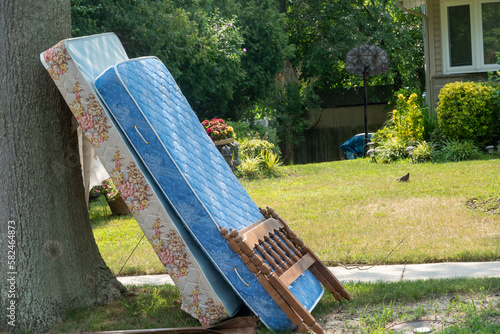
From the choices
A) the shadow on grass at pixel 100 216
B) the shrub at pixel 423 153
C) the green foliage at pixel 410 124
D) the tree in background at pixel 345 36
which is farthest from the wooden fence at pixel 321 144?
the shadow on grass at pixel 100 216

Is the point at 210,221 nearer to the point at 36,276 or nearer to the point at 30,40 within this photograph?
the point at 36,276

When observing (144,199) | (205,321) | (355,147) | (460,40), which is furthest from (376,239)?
(355,147)

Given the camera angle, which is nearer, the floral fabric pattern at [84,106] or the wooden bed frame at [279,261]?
the wooden bed frame at [279,261]

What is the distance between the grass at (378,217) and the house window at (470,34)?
383 cm

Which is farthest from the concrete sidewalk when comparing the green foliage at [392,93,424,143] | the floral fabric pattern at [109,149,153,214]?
the green foliage at [392,93,424,143]

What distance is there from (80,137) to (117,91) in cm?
102

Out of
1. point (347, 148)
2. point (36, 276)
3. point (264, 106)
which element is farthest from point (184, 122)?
point (264, 106)

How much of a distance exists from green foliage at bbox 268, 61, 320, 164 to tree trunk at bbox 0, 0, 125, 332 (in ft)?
52.2

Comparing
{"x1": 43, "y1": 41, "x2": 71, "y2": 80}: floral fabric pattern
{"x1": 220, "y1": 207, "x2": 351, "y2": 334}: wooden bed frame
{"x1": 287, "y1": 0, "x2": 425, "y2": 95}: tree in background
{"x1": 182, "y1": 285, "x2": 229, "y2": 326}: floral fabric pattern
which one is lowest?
{"x1": 182, "y1": 285, "x2": 229, "y2": 326}: floral fabric pattern

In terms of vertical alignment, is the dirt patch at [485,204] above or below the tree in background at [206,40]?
below

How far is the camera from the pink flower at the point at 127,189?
3387mm

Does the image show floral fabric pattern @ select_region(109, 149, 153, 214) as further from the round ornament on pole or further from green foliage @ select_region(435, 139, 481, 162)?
the round ornament on pole

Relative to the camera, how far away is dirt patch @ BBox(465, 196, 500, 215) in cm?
649

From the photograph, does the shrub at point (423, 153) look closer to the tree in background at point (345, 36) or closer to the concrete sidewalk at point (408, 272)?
the concrete sidewalk at point (408, 272)
